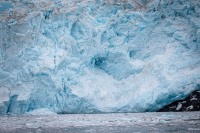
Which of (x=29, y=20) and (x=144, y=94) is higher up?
(x=29, y=20)

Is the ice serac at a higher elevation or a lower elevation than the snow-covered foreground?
higher

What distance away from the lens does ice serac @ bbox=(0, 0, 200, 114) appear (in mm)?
8375

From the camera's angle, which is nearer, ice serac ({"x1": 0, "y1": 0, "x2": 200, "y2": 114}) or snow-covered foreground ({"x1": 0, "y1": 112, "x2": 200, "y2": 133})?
snow-covered foreground ({"x1": 0, "y1": 112, "x2": 200, "y2": 133})

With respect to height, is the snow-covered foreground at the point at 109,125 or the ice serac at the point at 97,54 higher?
the ice serac at the point at 97,54

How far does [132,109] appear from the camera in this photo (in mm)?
8438

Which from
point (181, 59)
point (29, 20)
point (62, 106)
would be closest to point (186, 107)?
point (181, 59)

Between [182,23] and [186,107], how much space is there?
109 inches

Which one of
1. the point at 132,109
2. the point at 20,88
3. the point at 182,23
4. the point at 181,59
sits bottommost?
the point at 132,109

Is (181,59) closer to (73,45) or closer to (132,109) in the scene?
(132,109)

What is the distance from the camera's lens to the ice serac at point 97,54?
838cm

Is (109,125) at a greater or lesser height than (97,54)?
lesser

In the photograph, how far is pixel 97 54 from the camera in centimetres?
911

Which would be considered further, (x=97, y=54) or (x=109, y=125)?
(x=97, y=54)

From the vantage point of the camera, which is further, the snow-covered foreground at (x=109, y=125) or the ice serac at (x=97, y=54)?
the ice serac at (x=97, y=54)
